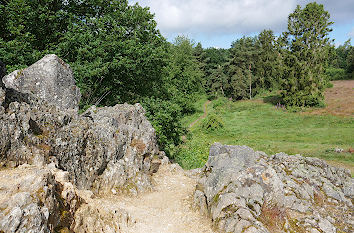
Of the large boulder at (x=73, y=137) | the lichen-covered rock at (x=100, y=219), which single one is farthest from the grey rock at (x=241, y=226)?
the large boulder at (x=73, y=137)

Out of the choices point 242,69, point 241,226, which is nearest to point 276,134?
point 241,226

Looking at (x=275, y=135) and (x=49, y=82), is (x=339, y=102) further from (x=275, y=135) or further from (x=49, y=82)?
A: (x=49, y=82)

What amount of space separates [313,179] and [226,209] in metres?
7.18

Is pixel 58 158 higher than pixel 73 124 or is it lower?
lower

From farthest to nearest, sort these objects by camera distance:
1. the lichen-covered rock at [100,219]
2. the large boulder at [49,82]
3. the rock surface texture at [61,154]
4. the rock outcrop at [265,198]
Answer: the large boulder at [49,82]
the rock outcrop at [265,198]
the lichen-covered rock at [100,219]
the rock surface texture at [61,154]

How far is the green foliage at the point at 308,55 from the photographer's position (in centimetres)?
4738

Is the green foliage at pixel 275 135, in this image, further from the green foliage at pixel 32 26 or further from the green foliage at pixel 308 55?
the green foliage at pixel 32 26

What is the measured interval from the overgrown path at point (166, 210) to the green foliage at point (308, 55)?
4163cm

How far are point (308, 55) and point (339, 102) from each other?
11.1 metres

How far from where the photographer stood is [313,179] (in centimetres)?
1406

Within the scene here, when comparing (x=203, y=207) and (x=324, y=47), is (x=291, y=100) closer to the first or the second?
(x=324, y=47)

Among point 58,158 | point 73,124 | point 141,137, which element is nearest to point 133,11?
→ point 141,137

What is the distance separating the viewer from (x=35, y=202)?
579 cm

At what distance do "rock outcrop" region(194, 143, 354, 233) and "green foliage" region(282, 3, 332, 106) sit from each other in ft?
125
